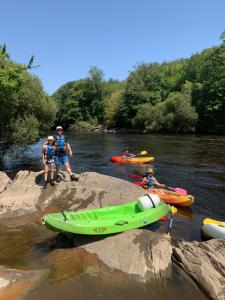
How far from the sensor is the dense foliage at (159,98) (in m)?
50.7

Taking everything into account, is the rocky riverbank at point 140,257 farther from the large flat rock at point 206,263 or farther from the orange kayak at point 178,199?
the orange kayak at point 178,199

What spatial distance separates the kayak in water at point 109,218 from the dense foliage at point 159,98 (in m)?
41.0

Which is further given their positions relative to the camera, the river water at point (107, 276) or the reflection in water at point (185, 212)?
the reflection in water at point (185, 212)

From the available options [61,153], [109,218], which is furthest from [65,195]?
[109,218]

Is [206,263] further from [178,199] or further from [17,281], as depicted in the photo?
[178,199]

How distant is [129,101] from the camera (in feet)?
218

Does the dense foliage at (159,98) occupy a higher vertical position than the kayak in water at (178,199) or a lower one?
higher

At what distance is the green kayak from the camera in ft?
26.4

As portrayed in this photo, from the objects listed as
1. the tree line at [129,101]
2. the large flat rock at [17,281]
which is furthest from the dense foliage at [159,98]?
the large flat rock at [17,281]

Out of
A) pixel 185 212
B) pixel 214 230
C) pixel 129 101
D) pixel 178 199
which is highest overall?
pixel 129 101

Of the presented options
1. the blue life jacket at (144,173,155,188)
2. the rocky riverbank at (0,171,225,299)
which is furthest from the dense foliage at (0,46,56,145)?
the rocky riverbank at (0,171,225,299)

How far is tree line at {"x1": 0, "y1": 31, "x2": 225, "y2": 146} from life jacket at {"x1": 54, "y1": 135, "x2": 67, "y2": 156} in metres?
4.64

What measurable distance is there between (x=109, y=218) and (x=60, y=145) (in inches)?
157

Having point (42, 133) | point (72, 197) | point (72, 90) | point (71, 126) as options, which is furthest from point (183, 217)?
point (72, 90)
